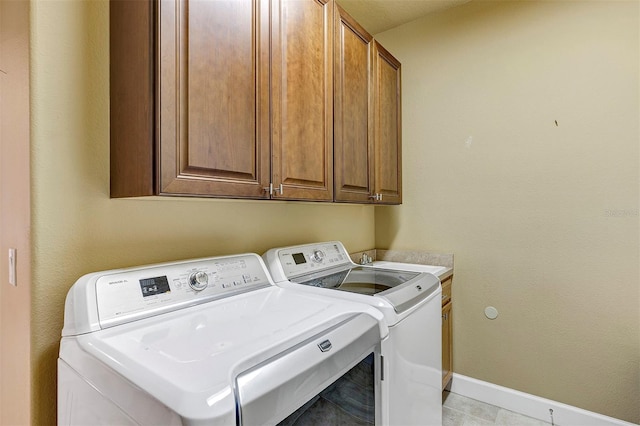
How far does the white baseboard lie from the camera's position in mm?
1855

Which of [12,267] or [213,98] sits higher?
[213,98]

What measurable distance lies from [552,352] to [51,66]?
268 cm

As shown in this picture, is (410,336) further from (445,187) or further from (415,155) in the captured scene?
(415,155)

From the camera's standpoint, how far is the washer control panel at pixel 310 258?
160 centimetres

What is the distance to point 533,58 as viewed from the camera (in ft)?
6.65

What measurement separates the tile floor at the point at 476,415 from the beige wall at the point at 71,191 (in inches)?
73.2

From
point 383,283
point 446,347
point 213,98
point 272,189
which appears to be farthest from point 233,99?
point 446,347

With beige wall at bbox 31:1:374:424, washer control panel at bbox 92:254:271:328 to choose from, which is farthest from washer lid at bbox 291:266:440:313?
beige wall at bbox 31:1:374:424

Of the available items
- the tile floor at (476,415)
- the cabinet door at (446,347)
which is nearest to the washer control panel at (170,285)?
the cabinet door at (446,347)

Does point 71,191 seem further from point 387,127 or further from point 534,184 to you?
point 534,184

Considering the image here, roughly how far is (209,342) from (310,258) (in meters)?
0.96

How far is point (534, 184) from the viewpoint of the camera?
6.65 feet

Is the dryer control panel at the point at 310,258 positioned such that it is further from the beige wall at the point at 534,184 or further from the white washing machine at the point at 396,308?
the beige wall at the point at 534,184

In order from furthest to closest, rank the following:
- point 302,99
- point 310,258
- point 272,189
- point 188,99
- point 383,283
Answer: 1. point 310,258
2. point 383,283
3. point 302,99
4. point 272,189
5. point 188,99
